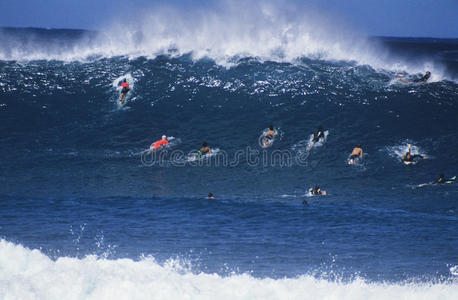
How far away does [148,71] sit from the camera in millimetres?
26562

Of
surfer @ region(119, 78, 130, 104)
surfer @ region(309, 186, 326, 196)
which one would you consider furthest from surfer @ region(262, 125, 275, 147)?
surfer @ region(119, 78, 130, 104)

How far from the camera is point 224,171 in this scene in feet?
60.6

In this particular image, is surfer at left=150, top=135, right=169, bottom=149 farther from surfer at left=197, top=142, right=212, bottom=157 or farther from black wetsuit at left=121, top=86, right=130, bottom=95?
black wetsuit at left=121, top=86, right=130, bottom=95

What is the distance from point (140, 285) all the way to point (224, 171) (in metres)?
10.9

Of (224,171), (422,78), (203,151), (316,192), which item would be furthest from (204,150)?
(422,78)

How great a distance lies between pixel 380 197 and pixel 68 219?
8.77 metres

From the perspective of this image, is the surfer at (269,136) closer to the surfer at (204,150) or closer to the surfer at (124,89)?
the surfer at (204,150)

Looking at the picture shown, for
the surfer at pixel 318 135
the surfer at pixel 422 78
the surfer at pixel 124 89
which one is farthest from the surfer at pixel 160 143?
the surfer at pixel 422 78

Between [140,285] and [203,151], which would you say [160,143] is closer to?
[203,151]

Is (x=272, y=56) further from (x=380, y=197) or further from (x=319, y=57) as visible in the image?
(x=380, y=197)

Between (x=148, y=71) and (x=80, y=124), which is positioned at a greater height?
(x=148, y=71)

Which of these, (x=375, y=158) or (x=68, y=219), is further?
(x=375, y=158)

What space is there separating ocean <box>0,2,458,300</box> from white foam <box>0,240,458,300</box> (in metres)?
0.03

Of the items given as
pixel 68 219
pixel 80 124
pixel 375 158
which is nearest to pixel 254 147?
pixel 375 158
